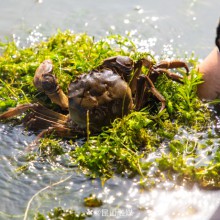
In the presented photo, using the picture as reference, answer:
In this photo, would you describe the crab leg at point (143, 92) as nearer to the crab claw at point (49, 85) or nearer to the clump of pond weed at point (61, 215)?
the crab claw at point (49, 85)

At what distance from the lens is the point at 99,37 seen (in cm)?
579

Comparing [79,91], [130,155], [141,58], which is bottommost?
[130,155]

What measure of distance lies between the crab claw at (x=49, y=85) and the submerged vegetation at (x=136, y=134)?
0.20 m

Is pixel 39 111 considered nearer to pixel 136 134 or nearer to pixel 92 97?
pixel 92 97

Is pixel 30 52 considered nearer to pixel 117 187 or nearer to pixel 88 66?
pixel 88 66

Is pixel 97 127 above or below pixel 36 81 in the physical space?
below

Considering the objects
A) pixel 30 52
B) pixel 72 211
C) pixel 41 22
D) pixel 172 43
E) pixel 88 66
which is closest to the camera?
pixel 72 211

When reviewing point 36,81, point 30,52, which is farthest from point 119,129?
point 30,52

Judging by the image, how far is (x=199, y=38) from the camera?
5.87 meters

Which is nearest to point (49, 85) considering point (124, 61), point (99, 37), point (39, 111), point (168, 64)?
point (39, 111)

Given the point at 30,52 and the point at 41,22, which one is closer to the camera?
the point at 30,52

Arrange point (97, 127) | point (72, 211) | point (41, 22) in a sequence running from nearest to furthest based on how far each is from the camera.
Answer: point (72, 211) → point (97, 127) → point (41, 22)

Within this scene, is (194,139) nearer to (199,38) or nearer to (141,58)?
(141,58)

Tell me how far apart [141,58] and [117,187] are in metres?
1.16
